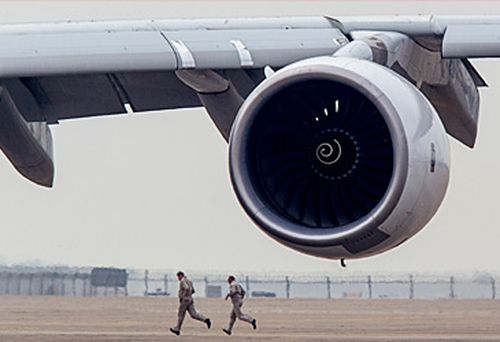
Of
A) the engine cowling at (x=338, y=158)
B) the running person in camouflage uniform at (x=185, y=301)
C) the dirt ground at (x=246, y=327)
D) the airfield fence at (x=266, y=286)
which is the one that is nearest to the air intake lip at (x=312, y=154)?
the engine cowling at (x=338, y=158)

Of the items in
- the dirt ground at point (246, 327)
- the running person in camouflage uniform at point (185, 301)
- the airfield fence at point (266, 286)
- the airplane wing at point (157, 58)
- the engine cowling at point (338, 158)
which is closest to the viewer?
the engine cowling at point (338, 158)

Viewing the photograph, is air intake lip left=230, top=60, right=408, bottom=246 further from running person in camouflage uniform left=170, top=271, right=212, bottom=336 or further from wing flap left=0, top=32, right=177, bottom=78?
running person in camouflage uniform left=170, top=271, right=212, bottom=336

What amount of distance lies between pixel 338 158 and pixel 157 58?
6.47 ft

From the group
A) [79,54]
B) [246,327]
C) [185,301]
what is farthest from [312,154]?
[246,327]

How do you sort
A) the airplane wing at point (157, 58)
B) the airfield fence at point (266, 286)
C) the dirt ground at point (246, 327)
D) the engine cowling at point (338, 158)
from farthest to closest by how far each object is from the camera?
1. the airfield fence at point (266, 286)
2. the dirt ground at point (246, 327)
3. the airplane wing at point (157, 58)
4. the engine cowling at point (338, 158)

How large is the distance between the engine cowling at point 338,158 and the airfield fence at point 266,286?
5867cm

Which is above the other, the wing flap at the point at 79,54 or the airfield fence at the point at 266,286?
the airfield fence at the point at 266,286

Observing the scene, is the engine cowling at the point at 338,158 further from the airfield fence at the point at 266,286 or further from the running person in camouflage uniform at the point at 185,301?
the airfield fence at the point at 266,286

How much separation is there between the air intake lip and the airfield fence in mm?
58653

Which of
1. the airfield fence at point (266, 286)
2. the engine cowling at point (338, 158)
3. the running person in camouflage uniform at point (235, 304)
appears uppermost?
the airfield fence at point (266, 286)

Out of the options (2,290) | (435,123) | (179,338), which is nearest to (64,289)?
(2,290)

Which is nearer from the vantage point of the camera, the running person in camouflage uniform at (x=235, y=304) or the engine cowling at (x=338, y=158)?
the engine cowling at (x=338, y=158)

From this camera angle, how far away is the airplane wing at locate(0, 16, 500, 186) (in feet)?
50.7

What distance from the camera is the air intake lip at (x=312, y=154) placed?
14.3 metres
